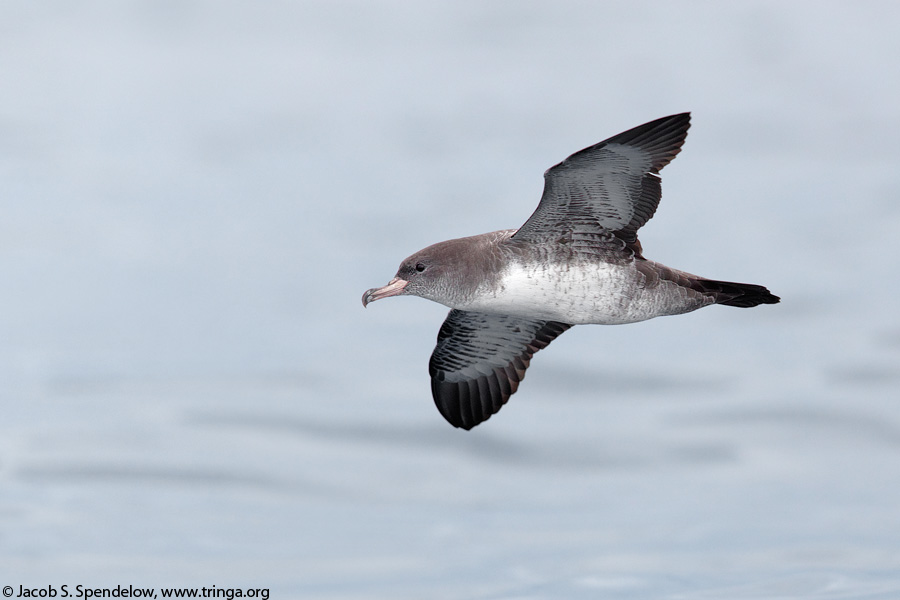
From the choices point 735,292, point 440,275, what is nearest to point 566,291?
point 440,275

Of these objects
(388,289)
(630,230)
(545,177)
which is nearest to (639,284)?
(630,230)

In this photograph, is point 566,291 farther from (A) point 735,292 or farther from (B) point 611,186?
(A) point 735,292

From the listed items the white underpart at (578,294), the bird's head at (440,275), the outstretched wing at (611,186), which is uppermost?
the outstretched wing at (611,186)

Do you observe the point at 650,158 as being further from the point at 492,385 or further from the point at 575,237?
the point at 492,385

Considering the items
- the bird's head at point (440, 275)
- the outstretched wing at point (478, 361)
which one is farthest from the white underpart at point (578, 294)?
the outstretched wing at point (478, 361)

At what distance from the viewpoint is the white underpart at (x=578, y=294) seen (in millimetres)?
11891

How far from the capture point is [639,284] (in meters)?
12.0

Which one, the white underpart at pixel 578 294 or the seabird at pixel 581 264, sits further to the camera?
the white underpart at pixel 578 294

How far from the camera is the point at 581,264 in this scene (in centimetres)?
1199

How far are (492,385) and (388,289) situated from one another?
7.91 feet

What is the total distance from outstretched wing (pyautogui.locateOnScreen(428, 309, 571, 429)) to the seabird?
5.15ft

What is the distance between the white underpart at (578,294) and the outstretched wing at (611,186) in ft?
1.04

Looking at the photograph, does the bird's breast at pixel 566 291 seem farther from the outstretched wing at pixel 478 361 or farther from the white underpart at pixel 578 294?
the outstretched wing at pixel 478 361

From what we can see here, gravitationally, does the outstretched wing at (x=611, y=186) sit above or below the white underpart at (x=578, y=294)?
above
